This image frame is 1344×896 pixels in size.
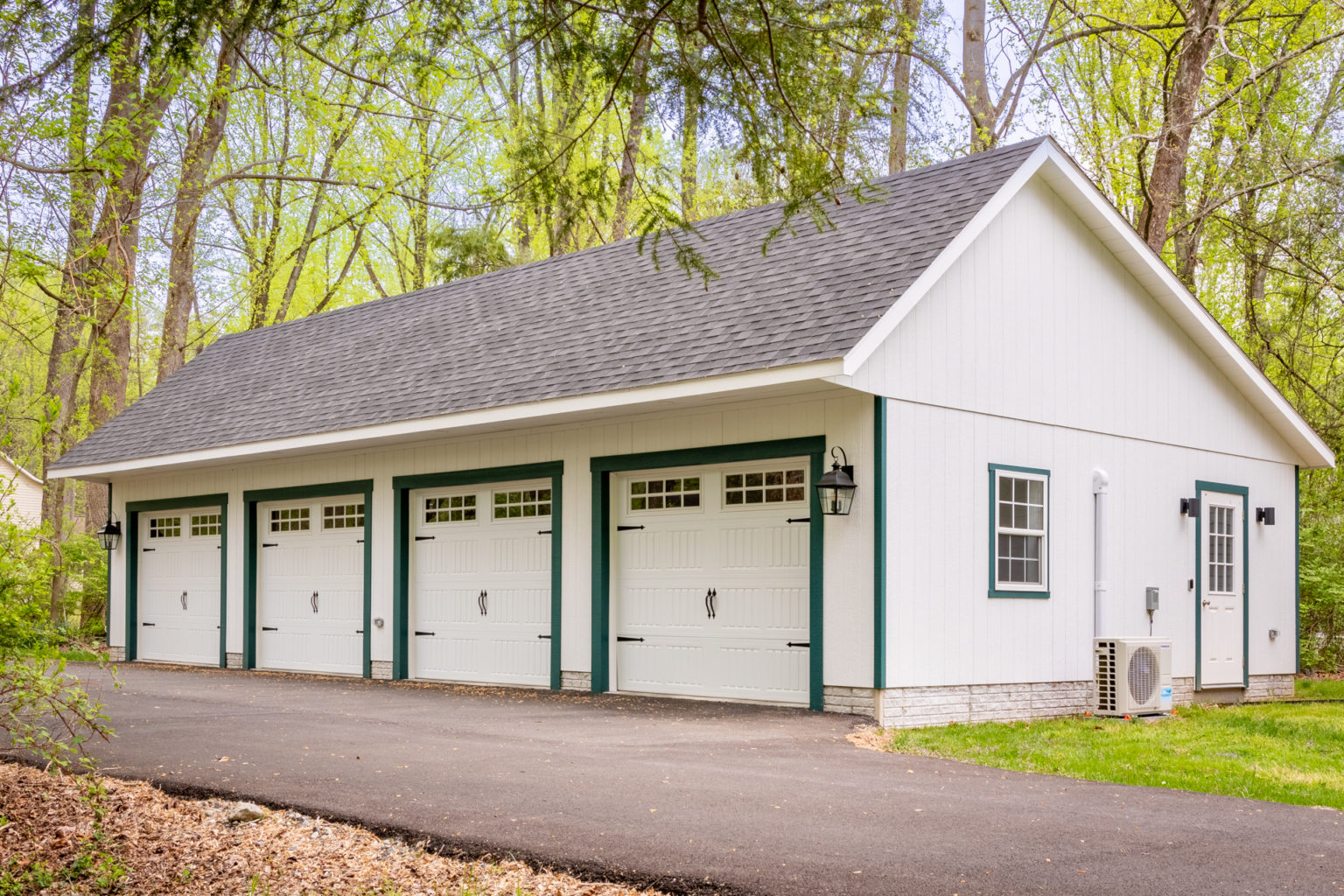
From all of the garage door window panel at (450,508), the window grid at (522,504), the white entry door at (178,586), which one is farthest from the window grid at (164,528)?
the window grid at (522,504)

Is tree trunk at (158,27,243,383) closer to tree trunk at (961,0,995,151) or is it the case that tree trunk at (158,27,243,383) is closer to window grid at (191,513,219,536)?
window grid at (191,513,219,536)

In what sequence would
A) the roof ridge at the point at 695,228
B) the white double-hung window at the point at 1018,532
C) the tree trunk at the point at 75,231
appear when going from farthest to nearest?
the roof ridge at the point at 695,228 → the white double-hung window at the point at 1018,532 → the tree trunk at the point at 75,231

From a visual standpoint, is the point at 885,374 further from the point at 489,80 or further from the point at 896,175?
the point at 489,80

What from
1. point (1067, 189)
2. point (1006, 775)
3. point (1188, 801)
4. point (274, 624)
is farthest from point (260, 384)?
point (1188, 801)

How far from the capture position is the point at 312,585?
14516mm

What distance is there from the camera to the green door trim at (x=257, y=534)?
13.7 meters

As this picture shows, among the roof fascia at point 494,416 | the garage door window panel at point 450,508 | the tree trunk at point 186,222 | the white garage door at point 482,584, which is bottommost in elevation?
the white garage door at point 482,584

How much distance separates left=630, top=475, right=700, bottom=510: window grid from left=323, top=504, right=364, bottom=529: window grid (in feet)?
13.2

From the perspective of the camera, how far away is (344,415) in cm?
1325

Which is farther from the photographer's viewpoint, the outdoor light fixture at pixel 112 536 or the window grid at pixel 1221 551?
the outdoor light fixture at pixel 112 536

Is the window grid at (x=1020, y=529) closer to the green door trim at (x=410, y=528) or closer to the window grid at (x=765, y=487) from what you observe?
the window grid at (x=765, y=487)

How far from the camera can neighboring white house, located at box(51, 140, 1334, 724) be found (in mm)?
9859

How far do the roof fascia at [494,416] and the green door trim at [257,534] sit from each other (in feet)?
2.08

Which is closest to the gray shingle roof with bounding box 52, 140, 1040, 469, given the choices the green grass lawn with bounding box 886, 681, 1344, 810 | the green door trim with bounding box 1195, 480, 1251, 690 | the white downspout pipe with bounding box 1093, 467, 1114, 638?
the green grass lawn with bounding box 886, 681, 1344, 810
